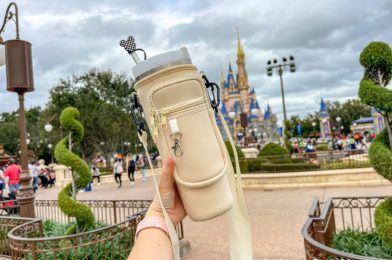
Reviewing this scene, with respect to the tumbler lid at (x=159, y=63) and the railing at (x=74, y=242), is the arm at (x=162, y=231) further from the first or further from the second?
the railing at (x=74, y=242)

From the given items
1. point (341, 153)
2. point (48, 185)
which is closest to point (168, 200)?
point (341, 153)

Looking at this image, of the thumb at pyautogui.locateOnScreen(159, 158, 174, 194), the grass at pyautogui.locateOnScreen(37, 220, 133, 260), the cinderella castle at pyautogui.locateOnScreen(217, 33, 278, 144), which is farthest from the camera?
the cinderella castle at pyautogui.locateOnScreen(217, 33, 278, 144)

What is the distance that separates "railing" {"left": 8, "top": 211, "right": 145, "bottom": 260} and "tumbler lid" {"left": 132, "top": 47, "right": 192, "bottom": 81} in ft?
10.2

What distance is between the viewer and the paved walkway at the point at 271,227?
562cm

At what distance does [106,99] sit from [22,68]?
23.3 meters

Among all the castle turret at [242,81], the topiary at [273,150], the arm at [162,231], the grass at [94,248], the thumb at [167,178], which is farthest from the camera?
the castle turret at [242,81]

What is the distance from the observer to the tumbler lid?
48.5 inches

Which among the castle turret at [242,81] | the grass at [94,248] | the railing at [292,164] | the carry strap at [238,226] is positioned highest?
the castle turret at [242,81]

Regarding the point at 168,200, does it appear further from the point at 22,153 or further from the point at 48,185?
the point at 48,185

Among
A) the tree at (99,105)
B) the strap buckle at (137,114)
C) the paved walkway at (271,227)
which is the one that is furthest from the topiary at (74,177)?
the tree at (99,105)

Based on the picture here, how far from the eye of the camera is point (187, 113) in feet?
4.08

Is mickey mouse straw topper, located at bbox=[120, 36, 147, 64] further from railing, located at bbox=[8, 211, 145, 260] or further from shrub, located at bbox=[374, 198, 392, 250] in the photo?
shrub, located at bbox=[374, 198, 392, 250]

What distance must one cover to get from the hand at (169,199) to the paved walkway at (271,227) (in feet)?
14.5

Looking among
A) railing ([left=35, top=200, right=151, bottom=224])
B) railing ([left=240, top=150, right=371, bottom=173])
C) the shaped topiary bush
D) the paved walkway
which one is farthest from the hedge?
the shaped topiary bush
